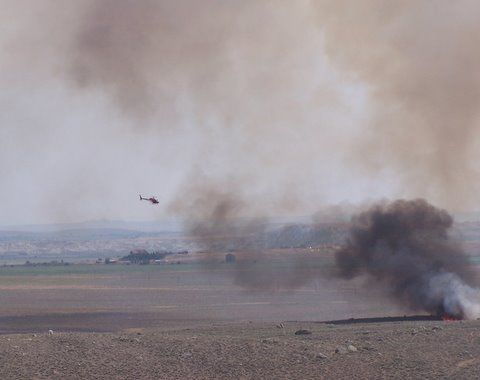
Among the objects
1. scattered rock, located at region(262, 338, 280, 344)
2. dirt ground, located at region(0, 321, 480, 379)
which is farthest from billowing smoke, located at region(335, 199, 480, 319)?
scattered rock, located at region(262, 338, 280, 344)

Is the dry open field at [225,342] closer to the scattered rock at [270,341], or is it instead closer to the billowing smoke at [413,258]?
the scattered rock at [270,341]

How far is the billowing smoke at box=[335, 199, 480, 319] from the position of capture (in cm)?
5388

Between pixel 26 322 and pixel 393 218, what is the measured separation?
2248 centimetres

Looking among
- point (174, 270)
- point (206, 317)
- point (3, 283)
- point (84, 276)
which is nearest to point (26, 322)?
point (206, 317)

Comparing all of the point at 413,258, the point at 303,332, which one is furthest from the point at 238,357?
the point at 413,258

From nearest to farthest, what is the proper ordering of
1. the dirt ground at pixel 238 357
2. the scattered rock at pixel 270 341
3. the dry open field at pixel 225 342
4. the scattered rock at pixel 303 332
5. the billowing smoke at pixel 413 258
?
the dirt ground at pixel 238 357 < the dry open field at pixel 225 342 < the scattered rock at pixel 270 341 < the scattered rock at pixel 303 332 < the billowing smoke at pixel 413 258

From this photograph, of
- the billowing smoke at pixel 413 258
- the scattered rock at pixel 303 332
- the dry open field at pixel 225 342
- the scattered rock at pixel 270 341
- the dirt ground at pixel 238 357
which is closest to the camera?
the dirt ground at pixel 238 357

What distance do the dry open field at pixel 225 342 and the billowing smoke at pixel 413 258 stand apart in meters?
2.16

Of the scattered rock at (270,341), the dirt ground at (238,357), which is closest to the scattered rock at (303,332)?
the dirt ground at (238,357)

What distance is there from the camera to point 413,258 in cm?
5750

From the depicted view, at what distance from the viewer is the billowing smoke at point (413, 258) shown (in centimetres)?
5388

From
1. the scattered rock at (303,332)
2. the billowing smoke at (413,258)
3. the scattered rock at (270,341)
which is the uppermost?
the billowing smoke at (413,258)

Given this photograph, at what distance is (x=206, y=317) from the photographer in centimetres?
5597

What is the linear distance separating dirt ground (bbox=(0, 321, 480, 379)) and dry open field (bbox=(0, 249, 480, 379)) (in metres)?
0.03
